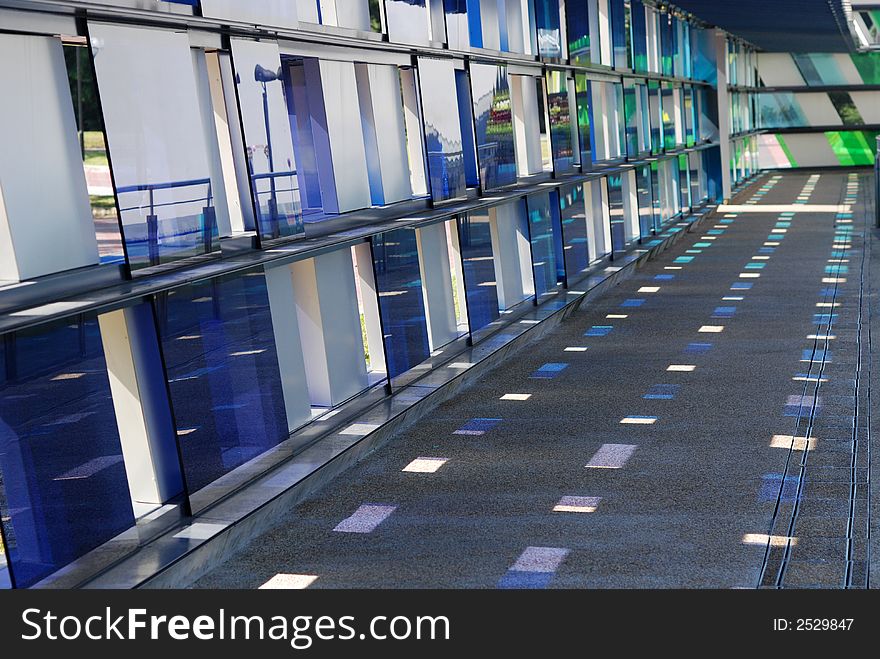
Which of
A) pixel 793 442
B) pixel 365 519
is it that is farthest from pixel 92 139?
pixel 793 442

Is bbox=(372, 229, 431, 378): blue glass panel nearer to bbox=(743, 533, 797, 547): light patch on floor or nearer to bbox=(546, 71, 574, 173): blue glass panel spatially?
bbox=(743, 533, 797, 547): light patch on floor

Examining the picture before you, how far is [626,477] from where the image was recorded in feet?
18.0

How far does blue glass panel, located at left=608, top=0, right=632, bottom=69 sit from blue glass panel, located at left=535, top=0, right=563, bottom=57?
3.00 meters

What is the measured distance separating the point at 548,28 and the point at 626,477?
718cm

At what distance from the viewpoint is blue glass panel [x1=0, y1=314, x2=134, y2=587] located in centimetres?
375

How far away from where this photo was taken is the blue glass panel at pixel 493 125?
30.1ft

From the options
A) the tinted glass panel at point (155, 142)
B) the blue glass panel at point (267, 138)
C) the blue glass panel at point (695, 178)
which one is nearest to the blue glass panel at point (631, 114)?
the blue glass panel at point (695, 178)

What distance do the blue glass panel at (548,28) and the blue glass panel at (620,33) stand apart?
9.83 ft

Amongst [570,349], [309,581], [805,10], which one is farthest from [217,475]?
[805,10]

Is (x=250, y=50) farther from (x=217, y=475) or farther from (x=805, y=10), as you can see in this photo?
(x=805, y=10)

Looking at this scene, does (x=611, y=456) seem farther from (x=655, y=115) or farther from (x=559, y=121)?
(x=655, y=115)
